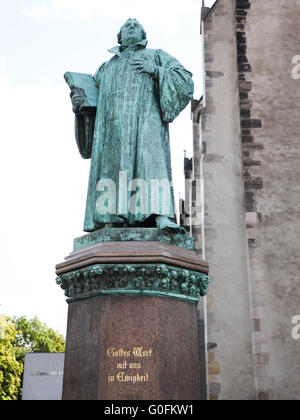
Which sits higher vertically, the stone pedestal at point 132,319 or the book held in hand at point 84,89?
the book held in hand at point 84,89

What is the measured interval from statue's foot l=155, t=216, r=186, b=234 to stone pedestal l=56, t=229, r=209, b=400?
10 centimetres

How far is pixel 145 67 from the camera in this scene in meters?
5.16

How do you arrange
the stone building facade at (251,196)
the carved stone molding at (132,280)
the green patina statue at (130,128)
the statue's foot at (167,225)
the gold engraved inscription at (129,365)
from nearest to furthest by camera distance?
the gold engraved inscription at (129,365), the carved stone molding at (132,280), the statue's foot at (167,225), the green patina statue at (130,128), the stone building facade at (251,196)

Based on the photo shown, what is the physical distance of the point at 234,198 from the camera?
14508 mm

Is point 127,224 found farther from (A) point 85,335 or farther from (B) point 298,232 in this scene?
(B) point 298,232

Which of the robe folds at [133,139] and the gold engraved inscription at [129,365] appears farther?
the robe folds at [133,139]

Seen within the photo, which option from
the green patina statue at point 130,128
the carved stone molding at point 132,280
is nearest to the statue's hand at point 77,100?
the green patina statue at point 130,128

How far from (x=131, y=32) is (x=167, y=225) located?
2152 millimetres

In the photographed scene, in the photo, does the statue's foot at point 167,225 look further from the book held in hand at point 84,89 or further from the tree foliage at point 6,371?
the tree foliage at point 6,371

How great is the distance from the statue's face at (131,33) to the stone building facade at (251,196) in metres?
9.03

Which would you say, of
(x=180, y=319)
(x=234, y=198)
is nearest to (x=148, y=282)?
(x=180, y=319)

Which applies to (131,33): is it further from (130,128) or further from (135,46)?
(130,128)

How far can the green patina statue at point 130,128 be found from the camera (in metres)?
4.76
